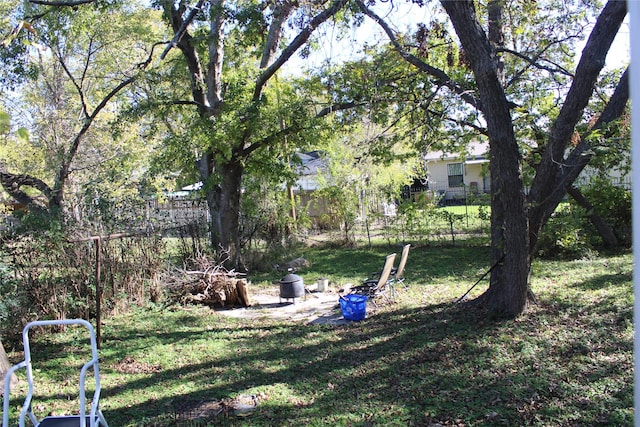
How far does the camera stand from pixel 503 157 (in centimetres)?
584

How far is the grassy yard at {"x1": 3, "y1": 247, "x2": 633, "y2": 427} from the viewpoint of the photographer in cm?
414

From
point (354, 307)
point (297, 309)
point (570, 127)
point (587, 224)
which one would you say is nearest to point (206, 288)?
point (297, 309)

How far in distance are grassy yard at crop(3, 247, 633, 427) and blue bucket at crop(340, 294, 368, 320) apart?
0.25 metres

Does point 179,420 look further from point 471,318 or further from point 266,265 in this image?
point 266,265

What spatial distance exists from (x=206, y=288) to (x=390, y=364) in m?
4.53

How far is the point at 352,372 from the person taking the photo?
520cm

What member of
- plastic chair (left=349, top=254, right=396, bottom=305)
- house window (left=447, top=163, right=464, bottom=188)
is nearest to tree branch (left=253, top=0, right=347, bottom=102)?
plastic chair (left=349, top=254, right=396, bottom=305)

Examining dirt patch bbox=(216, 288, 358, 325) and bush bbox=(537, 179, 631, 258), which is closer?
dirt patch bbox=(216, 288, 358, 325)

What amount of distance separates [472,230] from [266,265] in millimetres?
6647

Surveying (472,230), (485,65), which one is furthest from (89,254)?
(472,230)

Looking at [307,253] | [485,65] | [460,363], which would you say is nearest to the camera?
[460,363]

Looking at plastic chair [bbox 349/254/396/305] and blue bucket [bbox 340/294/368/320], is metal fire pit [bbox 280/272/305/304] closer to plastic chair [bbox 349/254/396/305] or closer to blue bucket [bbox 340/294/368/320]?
plastic chair [bbox 349/254/396/305]

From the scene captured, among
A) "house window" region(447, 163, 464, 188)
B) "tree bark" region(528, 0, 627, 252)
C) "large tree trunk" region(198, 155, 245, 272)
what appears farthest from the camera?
"house window" region(447, 163, 464, 188)

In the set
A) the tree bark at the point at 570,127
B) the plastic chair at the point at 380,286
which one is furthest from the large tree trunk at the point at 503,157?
the plastic chair at the point at 380,286
